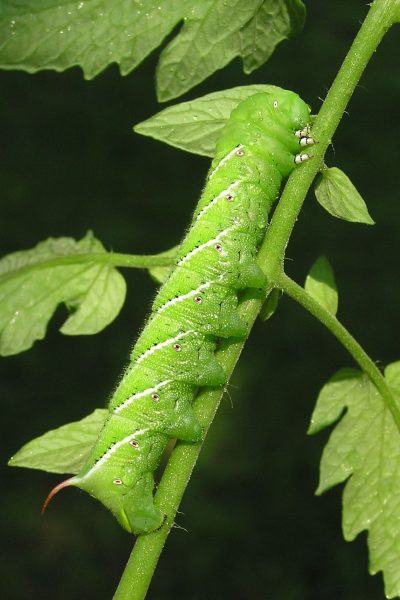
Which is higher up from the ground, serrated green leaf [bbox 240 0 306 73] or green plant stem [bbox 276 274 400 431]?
serrated green leaf [bbox 240 0 306 73]

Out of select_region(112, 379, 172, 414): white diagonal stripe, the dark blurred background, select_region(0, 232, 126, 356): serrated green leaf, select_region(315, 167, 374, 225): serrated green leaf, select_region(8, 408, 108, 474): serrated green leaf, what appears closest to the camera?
select_region(315, 167, 374, 225): serrated green leaf

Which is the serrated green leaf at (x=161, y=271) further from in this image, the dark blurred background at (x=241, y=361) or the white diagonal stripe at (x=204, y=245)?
the dark blurred background at (x=241, y=361)

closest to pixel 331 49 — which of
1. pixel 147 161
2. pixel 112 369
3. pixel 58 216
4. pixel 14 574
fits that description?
pixel 147 161

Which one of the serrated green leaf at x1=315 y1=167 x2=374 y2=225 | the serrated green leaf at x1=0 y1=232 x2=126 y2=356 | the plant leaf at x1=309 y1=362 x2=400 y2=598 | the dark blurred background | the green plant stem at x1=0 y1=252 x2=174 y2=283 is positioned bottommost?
the dark blurred background

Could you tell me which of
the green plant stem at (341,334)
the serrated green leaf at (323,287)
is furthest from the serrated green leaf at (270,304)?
the serrated green leaf at (323,287)

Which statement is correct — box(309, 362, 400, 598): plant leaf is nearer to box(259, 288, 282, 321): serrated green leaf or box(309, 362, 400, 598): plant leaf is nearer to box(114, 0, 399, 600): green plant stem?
box(259, 288, 282, 321): serrated green leaf

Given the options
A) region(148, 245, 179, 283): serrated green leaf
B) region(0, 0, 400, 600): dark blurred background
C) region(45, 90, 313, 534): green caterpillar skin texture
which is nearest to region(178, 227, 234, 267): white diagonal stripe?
region(45, 90, 313, 534): green caterpillar skin texture

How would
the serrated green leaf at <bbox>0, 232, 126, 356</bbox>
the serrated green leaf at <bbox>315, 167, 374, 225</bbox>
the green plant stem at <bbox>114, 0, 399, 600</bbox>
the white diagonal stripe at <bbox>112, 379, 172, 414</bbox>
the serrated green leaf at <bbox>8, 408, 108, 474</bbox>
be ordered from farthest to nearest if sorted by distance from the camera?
the serrated green leaf at <bbox>0, 232, 126, 356</bbox> < the white diagonal stripe at <bbox>112, 379, 172, 414</bbox> < the serrated green leaf at <bbox>8, 408, 108, 474</bbox> < the serrated green leaf at <bbox>315, 167, 374, 225</bbox> < the green plant stem at <bbox>114, 0, 399, 600</bbox>
